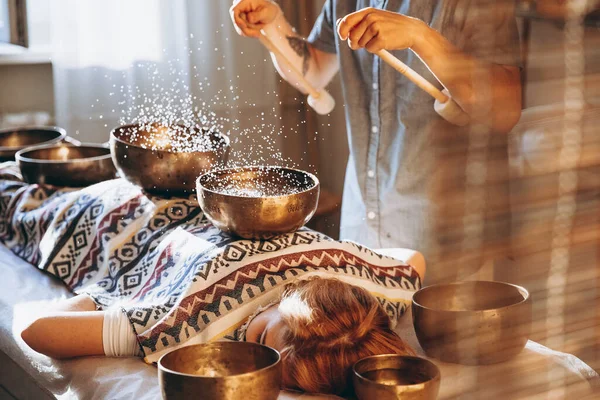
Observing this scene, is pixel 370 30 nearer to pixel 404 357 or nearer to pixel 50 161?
pixel 404 357

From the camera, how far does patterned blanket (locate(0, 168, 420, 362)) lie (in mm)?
1293

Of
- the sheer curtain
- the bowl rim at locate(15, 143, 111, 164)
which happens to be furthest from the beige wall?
the bowl rim at locate(15, 143, 111, 164)

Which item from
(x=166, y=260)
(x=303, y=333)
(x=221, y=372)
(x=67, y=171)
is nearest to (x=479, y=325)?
(x=303, y=333)

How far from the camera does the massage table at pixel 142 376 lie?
1.11 m

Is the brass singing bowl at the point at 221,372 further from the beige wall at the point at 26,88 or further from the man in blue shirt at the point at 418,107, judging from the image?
the beige wall at the point at 26,88

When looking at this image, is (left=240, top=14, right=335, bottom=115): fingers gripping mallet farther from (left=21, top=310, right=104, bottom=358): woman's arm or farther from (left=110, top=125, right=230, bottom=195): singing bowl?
(left=21, top=310, right=104, bottom=358): woman's arm

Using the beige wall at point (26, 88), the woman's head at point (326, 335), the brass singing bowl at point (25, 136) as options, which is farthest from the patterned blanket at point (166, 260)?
the beige wall at point (26, 88)

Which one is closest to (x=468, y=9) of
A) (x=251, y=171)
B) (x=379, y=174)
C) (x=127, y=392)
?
(x=379, y=174)

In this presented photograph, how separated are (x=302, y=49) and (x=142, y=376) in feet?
3.69

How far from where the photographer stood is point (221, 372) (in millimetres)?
1038

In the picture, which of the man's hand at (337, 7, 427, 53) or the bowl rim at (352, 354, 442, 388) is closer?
the bowl rim at (352, 354, 442, 388)

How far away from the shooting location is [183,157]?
5.49 ft

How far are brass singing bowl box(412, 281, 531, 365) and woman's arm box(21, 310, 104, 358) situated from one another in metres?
0.54

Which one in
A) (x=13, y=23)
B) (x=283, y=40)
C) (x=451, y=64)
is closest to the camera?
(x=451, y=64)
